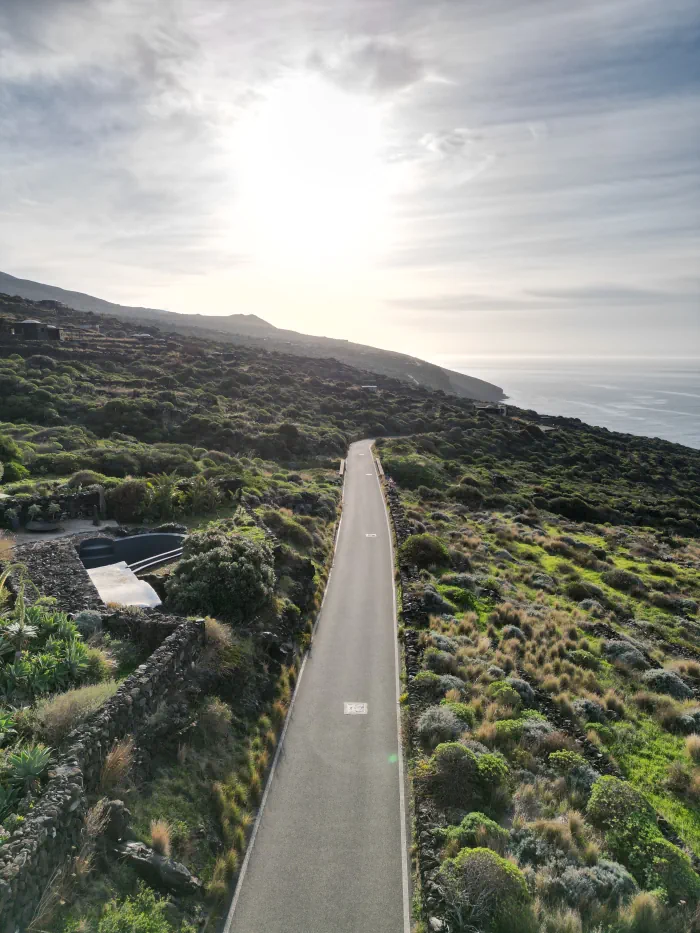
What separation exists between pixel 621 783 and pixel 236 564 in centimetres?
1408

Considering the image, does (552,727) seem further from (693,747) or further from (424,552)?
(424,552)

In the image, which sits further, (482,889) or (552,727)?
(552,727)

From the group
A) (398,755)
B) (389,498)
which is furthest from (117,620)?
(389,498)

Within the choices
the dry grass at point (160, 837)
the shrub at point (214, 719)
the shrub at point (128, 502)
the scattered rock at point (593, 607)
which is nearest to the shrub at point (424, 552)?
the scattered rock at point (593, 607)

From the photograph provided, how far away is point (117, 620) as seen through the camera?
52.2ft

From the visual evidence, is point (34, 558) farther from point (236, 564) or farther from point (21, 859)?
point (21, 859)

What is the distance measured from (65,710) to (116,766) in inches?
63.6

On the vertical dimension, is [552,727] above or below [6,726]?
below

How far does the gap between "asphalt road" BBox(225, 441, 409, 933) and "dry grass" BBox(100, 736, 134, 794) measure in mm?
3476

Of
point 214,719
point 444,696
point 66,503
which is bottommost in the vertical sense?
point 214,719

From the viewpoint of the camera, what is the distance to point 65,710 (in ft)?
36.5

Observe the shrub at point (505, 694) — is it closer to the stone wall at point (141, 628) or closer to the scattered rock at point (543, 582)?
the stone wall at point (141, 628)

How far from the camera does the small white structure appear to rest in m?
18.3

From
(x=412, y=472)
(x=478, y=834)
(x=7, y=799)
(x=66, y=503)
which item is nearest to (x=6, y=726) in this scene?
(x=7, y=799)
